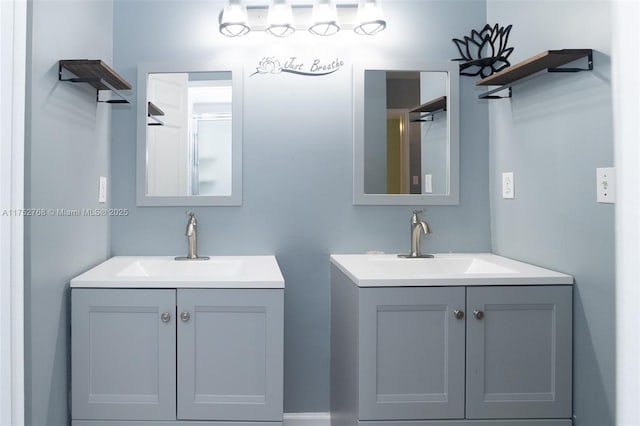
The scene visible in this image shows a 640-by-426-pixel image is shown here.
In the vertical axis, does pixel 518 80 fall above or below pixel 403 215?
above

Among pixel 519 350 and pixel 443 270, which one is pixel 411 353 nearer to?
pixel 519 350

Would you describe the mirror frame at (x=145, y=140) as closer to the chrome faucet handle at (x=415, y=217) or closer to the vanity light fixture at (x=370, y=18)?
the vanity light fixture at (x=370, y=18)

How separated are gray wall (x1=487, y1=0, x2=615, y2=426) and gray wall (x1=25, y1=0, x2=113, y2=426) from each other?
5.67 feet

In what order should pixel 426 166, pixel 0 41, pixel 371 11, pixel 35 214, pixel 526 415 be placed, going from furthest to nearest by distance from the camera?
pixel 426 166 → pixel 371 11 → pixel 526 415 → pixel 35 214 → pixel 0 41

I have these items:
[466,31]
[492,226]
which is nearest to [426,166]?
[492,226]

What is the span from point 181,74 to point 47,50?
0.68m

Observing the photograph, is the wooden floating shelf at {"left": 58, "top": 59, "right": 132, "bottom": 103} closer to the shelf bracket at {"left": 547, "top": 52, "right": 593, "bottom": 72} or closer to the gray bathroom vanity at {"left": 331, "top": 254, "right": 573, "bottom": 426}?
the gray bathroom vanity at {"left": 331, "top": 254, "right": 573, "bottom": 426}

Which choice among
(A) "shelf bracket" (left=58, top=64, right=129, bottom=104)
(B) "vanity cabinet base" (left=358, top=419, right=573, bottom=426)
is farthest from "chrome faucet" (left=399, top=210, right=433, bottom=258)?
(A) "shelf bracket" (left=58, top=64, right=129, bottom=104)

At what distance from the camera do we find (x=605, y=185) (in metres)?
1.45

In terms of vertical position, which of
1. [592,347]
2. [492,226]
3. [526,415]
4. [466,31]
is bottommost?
[526,415]

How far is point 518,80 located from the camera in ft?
6.34

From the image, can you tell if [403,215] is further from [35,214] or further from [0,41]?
[0,41]

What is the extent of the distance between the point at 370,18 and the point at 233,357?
1507 mm

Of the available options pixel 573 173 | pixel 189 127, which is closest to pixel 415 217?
pixel 573 173
